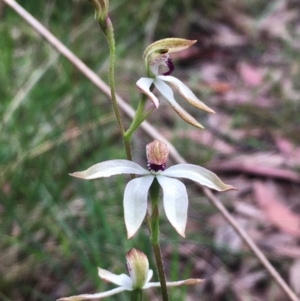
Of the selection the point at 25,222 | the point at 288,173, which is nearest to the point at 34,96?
the point at 25,222

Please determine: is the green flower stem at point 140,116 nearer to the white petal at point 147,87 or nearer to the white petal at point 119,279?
the white petal at point 147,87

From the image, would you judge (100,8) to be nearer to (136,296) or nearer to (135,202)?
(135,202)

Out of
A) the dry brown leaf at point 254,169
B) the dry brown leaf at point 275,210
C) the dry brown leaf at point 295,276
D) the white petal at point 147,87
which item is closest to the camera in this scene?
the white petal at point 147,87

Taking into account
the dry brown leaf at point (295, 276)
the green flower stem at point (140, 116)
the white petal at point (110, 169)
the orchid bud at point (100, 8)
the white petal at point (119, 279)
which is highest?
the orchid bud at point (100, 8)

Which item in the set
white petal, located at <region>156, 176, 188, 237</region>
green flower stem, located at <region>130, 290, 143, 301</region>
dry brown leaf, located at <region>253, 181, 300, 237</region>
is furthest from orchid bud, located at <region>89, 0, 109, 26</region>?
dry brown leaf, located at <region>253, 181, 300, 237</region>

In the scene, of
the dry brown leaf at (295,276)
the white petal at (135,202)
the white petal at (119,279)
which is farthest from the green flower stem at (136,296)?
the dry brown leaf at (295,276)
